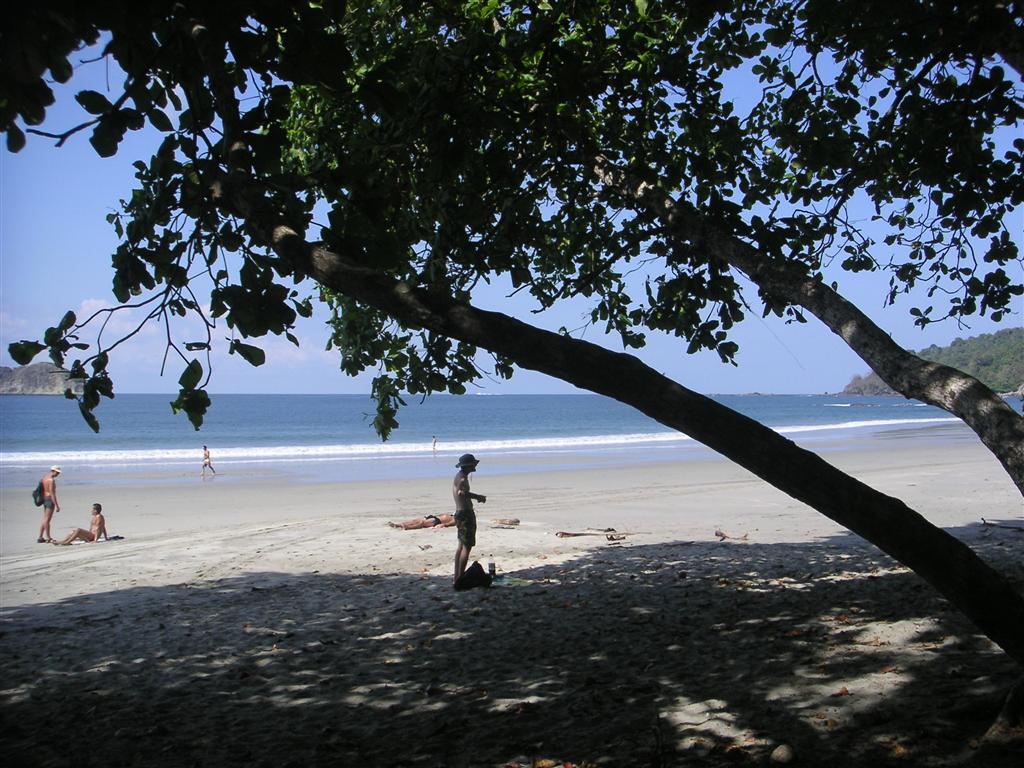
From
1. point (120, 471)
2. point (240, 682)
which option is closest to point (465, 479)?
point (240, 682)

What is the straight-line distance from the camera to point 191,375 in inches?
159

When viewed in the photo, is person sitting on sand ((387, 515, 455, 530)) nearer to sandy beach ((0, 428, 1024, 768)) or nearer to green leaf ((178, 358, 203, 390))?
sandy beach ((0, 428, 1024, 768))

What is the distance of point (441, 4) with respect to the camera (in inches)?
267

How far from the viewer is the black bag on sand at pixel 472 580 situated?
8.40m

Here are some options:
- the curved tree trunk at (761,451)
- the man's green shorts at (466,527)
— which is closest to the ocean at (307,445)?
the man's green shorts at (466,527)

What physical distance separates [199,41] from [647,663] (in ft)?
14.6

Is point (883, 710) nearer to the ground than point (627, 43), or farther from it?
nearer to the ground

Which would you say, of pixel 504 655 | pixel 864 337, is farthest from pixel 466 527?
pixel 864 337

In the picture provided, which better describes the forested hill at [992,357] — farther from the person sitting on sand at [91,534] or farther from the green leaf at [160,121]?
the green leaf at [160,121]

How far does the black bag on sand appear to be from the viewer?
331 inches

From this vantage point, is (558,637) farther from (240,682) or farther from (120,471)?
(120,471)

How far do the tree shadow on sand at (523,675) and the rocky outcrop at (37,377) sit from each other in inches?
78.6

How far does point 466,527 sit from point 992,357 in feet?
140

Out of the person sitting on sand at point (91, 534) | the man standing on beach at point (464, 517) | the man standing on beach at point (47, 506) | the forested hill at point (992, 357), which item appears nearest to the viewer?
the man standing on beach at point (464, 517)
